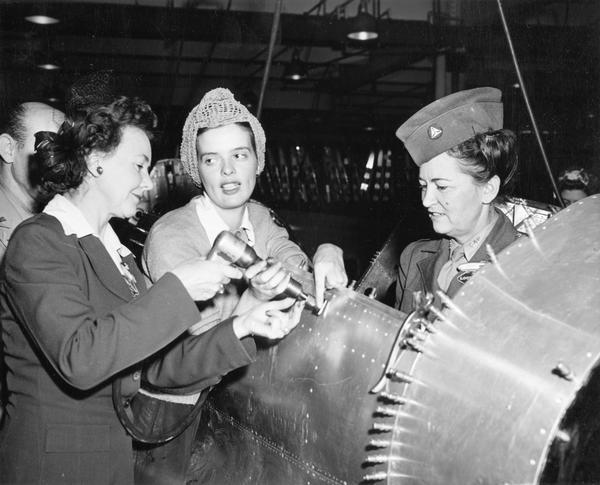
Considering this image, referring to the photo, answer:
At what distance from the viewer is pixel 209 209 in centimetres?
204

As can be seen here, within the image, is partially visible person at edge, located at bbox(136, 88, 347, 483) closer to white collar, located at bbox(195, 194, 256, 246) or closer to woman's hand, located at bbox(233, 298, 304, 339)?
white collar, located at bbox(195, 194, 256, 246)

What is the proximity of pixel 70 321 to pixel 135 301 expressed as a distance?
140 millimetres

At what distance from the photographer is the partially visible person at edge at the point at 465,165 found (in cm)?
182

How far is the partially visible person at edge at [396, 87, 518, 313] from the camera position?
5.98 feet

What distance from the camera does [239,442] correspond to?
1784 mm

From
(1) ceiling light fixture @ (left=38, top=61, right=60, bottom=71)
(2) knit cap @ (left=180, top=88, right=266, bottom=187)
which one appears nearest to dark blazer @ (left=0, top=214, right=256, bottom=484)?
(2) knit cap @ (left=180, top=88, right=266, bottom=187)

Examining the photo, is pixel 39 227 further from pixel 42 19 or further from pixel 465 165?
pixel 42 19

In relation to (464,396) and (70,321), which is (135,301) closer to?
(70,321)

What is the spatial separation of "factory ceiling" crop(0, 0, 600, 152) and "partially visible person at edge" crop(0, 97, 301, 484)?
12.2ft

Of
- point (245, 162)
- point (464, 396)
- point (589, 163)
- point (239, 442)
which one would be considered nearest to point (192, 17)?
point (589, 163)

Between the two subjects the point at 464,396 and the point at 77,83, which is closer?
the point at 464,396

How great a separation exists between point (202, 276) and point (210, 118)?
2.58 feet

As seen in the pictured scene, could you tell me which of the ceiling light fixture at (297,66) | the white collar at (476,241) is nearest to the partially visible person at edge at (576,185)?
the white collar at (476,241)

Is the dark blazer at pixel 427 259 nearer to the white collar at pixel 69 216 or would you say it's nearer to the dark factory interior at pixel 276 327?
the dark factory interior at pixel 276 327
